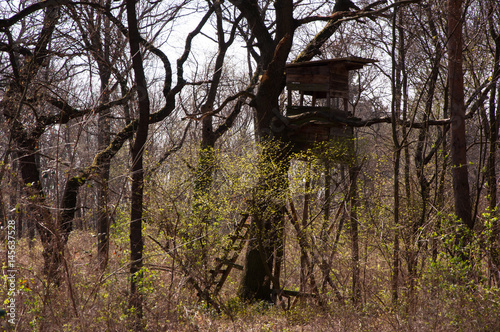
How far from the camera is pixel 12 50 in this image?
6988mm

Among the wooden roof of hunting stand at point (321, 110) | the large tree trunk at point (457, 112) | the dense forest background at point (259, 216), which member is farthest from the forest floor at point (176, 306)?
the wooden roof of hunting stand at point (321, 110)

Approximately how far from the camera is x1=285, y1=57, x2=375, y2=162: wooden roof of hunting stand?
25.2 feet

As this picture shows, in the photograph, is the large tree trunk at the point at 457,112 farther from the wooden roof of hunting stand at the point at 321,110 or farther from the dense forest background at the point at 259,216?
the wooden roof of hunting stand at the point at 321,110

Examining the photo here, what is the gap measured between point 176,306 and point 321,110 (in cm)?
423

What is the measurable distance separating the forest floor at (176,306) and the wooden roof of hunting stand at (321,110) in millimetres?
2545

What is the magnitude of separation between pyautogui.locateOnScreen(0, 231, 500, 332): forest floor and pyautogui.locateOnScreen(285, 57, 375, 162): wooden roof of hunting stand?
255 cm

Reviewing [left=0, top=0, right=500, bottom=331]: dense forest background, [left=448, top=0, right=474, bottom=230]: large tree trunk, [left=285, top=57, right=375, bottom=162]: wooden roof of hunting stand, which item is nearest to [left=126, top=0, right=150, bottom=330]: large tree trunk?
[left=0, top=0, right=500, bottom=331]: dense forest background

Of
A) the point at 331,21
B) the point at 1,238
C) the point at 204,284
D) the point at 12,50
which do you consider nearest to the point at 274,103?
the point at 331,21

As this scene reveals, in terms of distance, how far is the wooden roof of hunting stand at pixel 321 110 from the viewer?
769 cm

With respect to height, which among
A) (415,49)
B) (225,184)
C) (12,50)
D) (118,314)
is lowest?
(118,314)

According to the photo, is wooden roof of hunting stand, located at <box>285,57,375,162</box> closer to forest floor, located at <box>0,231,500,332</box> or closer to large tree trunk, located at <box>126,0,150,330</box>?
forest floor, located at <box>0,231,500,332</box>

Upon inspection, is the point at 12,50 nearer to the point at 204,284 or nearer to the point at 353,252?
the point at 204,284

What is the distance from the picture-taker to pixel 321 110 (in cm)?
773

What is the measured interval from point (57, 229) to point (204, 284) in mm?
2905
